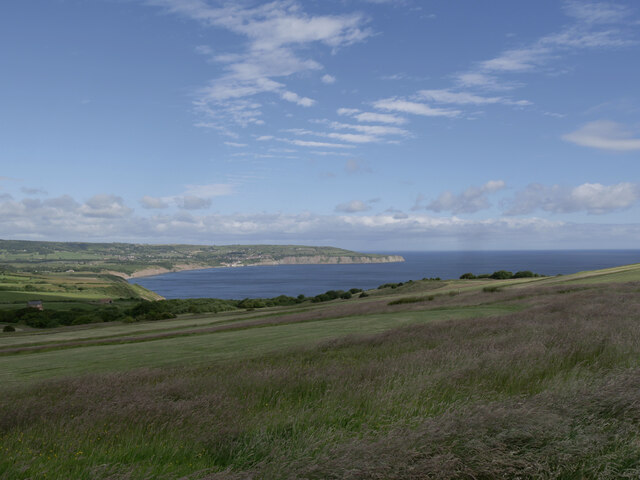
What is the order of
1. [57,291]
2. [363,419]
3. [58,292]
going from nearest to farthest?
1. [363,419]
2. [58,292]
3. [57,291]

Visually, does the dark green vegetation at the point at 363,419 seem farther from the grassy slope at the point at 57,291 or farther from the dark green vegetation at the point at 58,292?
the grassy slope at the point at 57,291

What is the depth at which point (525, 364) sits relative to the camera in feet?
24.8

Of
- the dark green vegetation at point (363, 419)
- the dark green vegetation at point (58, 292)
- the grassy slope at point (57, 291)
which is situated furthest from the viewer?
the grassy slope at point (57, 291)

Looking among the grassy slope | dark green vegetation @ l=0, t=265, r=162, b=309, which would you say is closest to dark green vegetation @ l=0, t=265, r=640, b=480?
dark green vegetation @ l=0, t=265, r=162, b=309

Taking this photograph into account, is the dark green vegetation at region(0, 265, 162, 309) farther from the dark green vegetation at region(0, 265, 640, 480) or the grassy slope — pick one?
the dark green vegetation at region(0, 265, 640, 480)

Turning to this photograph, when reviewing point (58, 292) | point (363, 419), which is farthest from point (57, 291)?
point (363, 419)

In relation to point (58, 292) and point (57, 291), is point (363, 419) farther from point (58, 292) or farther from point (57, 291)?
point (57, 291)

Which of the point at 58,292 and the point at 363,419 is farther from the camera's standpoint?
the point at 58,292

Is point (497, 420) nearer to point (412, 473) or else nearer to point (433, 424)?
point (433, 424)

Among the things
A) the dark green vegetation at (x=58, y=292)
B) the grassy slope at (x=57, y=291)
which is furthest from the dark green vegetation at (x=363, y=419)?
the grassy slope at (x=57, y=291)

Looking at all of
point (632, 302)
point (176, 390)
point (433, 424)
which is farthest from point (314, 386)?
point (632, 302)

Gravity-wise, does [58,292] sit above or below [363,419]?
below

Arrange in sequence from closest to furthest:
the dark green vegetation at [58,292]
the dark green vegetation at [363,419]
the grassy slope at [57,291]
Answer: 1. the dark green vegetation at [363,419]
2. the dark green vegetation at [58,292]
3. the grassy slope at [57,291]

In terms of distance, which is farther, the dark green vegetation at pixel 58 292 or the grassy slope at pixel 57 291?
the grassy slope at pixel 57 291
